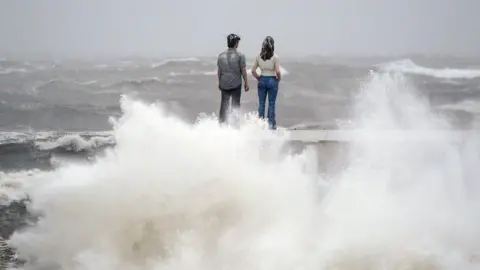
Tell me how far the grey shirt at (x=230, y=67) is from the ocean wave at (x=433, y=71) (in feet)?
68.5

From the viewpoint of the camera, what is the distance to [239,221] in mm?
5566

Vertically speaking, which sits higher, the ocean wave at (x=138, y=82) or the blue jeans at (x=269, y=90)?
the blue jeans at (x=269, y=90)

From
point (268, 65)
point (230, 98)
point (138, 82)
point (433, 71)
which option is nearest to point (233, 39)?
point (268, 65)

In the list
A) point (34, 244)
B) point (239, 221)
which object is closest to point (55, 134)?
point (34, 244)

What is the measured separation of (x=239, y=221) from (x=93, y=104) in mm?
12542

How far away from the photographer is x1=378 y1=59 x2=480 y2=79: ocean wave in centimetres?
2628

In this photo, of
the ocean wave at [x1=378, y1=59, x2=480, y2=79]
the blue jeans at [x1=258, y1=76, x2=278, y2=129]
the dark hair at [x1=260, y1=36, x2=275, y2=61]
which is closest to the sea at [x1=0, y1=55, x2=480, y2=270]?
the blue jeans at [x1=258, y1=76, x2=278, y2=129]

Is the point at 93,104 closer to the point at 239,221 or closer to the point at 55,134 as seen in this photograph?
the point at 55,134

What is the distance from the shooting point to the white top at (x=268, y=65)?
6922 mm

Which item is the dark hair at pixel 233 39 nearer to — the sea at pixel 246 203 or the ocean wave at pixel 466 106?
the sea at pixel 246 203

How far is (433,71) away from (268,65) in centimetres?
2300

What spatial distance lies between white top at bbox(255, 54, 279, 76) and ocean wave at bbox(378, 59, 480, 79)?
20.6 meters

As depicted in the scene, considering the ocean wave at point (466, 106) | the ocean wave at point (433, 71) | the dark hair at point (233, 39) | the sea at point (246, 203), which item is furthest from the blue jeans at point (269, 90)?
the ocean wave at point (433, 71)

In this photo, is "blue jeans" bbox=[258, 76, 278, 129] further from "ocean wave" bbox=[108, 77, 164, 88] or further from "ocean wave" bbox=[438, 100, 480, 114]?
"ocean wave" bbox=[108, 77, 164, 88]
